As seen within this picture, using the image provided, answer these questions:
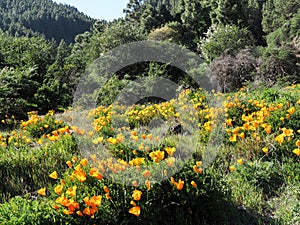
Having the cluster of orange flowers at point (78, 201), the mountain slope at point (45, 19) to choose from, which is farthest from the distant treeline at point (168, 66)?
the mountain slope at point (45, 19)

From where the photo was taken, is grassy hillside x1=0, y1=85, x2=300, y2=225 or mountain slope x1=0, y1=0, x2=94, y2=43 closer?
grassy hillside x1=0, y1=85, x2=300, y2=225

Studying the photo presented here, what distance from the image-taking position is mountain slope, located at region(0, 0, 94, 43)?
9006 centimetres

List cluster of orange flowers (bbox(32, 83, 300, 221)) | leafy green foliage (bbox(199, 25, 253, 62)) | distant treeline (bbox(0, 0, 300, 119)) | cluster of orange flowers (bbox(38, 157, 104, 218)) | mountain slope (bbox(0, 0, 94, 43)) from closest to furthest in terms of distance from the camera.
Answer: cluster of orange flowers (bbox(38, 157, 104, 218)) → cluster of orange flowers (bbox(32, 83, 300, 221)) → distant treeline (bbox(0, 0, 300, 119)) → leafy green foliage (bbox(199, 25, 253, 62)) → mountain slope (bbox(0, 0, 94, 43))

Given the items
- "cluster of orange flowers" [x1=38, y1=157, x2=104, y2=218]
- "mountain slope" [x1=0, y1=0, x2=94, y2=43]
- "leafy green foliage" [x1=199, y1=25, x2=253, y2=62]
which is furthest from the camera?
"mountain slope" [x1=0, y1=0, x2=94, y2=43]

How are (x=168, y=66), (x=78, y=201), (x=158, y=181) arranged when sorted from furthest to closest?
(x=168, y=66), (x=158, y=181), (x=78, y=201)

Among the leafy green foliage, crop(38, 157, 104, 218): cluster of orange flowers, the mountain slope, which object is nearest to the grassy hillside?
crop(38, 157, 104, 218): cluster of orange flowers

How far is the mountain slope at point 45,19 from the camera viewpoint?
295 ft

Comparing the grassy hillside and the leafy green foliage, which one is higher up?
the leafy green foliage

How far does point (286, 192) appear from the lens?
260cm

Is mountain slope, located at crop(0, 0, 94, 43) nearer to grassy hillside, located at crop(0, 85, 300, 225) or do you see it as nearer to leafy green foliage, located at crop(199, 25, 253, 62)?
leafy green foliage, located at crop(199, 25, 253, 62)

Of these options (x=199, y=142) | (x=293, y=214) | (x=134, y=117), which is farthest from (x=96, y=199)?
(x=134, y=117)

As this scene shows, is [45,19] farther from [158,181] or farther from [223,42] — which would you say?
[158,181]

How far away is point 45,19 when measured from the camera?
94.1 m

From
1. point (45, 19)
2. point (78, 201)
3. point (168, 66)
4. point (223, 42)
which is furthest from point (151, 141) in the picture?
point (45, 19)
